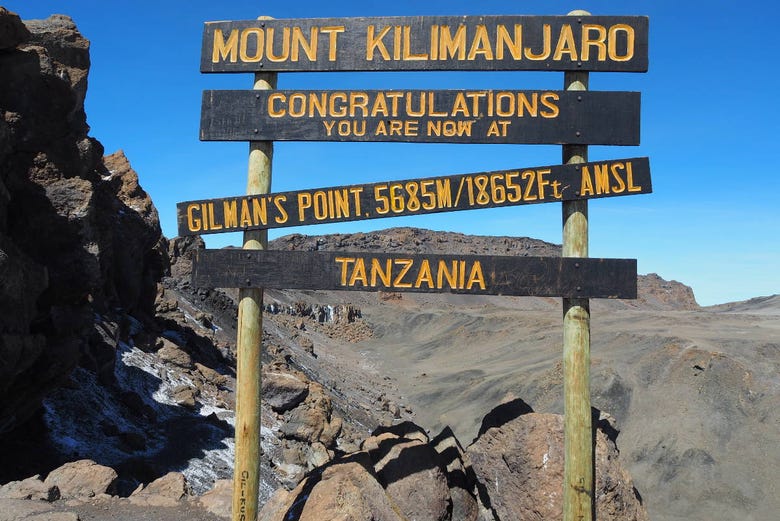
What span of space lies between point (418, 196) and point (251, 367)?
2210 mm

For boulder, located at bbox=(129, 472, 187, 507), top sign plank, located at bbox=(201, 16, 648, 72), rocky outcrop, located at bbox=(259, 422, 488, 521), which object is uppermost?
top sign plank, located at bbox=(201, 16, 648, 72)

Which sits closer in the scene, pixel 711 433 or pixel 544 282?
pixel 544 282

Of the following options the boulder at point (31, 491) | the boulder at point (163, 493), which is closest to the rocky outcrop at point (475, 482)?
the boulder at point (163, 493)

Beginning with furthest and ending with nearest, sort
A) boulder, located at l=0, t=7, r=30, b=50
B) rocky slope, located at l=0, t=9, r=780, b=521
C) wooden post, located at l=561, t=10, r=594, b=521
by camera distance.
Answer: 1. boulder, located at l=0, t=7, r=30, b=50
2. rocky slope, located at l=0, t=9, r=780, b=521
3. wooden post, located at l=561, t=10, r=594, b=521

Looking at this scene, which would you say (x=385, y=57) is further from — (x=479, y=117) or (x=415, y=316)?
(x=415, y=316)

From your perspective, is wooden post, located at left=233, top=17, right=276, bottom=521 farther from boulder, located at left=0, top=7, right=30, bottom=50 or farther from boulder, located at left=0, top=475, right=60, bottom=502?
Answer: boulder, located at left=0, top=7, right=30, bottom=50

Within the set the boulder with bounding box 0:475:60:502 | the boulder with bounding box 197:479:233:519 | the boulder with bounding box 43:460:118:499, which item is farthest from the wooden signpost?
the boulder with bounding box 43:460:118:499

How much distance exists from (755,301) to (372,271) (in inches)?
3096

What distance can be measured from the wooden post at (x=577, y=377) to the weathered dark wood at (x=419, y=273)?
0.21m

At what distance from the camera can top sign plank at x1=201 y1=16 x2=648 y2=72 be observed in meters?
5.36

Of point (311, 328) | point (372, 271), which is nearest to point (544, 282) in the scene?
point (372, 271)

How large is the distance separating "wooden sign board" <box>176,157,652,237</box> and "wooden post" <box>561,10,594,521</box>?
199mm

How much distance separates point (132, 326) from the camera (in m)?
19.4

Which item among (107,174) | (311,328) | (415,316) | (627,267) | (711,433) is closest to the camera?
(627,267)
